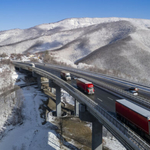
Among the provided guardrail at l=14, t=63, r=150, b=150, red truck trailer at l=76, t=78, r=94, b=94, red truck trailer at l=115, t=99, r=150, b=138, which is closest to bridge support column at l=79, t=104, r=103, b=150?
guardrail at l=14, t=63, r=150, b=150

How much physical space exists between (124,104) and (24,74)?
6744 centimetres

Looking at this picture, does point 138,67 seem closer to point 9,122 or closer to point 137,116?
point 9,122

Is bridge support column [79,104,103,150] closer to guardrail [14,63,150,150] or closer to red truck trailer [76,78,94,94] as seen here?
guardrail [14,63,150,150]

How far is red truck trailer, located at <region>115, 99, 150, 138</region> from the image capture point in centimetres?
1387

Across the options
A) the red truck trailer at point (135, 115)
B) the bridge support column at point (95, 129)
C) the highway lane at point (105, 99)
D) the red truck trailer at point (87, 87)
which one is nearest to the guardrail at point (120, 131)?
the red truck trailer at point (135, 115)

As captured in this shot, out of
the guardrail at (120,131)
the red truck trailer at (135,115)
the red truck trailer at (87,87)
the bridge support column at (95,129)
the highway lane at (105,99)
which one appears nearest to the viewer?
the guardrail at (120,131)

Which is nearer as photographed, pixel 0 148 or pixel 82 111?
pixel 82 111

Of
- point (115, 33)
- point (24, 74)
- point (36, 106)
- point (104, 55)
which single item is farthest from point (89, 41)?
point (36, 106)

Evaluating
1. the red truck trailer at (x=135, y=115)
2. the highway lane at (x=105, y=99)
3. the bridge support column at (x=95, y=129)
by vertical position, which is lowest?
the bridge support column at (x=95, y=129)

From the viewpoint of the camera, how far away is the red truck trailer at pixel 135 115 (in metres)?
13.9

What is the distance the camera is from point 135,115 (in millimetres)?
15344

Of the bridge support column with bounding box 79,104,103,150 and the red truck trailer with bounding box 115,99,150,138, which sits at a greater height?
the red truck trailer with bounding box 115,99,150,138

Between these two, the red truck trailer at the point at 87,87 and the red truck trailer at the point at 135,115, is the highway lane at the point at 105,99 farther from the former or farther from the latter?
the red truck trailer at the point at 135,115

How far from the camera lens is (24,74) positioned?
255ft
